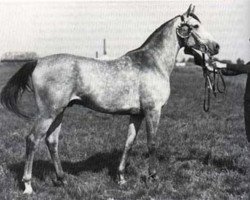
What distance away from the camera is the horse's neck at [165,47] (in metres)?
6.98

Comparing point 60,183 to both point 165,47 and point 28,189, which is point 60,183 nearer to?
point 28,189

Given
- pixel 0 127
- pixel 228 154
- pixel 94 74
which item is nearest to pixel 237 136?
pixel 228 154

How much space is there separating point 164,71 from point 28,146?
2614 millimetres

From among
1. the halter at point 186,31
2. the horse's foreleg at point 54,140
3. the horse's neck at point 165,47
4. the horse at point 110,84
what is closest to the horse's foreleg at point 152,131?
the horse at point 110,84

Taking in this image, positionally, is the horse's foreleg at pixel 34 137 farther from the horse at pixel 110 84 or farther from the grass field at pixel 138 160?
the grass field at pixel 138 160

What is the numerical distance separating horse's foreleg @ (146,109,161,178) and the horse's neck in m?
0.78

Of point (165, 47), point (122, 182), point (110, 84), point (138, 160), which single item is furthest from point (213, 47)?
point (122, 182)

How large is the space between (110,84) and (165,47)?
1270mm

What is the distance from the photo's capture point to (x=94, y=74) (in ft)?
21.1

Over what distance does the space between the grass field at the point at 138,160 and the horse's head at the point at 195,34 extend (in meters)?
2.21

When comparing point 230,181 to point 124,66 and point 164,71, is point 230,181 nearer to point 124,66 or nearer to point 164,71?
point 164,71

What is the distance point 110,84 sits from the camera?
6.50 m

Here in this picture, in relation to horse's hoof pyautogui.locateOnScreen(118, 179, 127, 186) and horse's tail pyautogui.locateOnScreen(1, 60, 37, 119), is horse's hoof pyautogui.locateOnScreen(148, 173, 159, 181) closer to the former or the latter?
horse's hoof pyautogui.locateOnScreen(118, 179, 127, 186)

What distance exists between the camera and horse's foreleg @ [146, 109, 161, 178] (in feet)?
22.0
